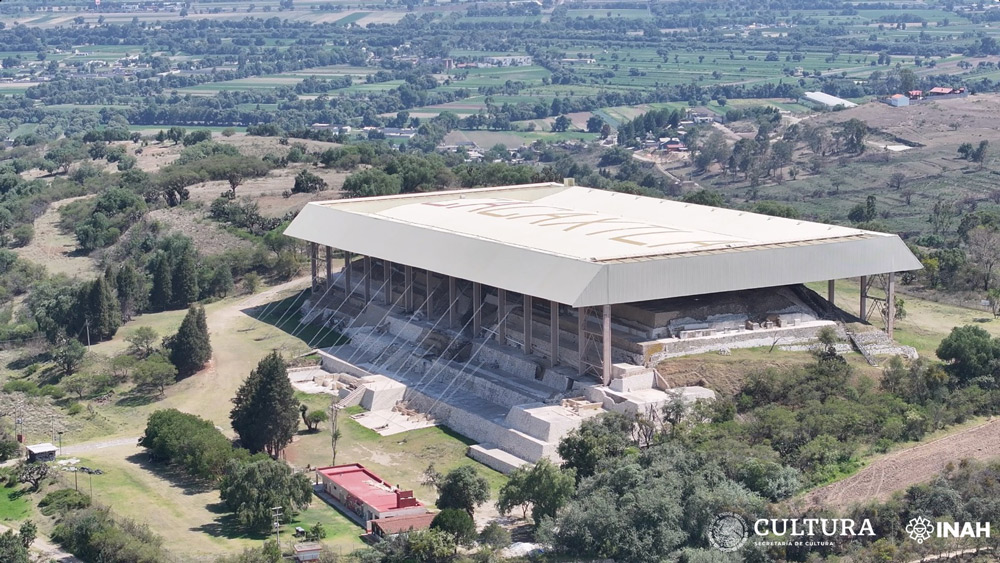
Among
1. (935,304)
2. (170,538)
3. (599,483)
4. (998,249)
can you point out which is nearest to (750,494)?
(599,483)

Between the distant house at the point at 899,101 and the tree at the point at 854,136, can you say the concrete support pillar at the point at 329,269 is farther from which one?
the distant house at the point at 899,101

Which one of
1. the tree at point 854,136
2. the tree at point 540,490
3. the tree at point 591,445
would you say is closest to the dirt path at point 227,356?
the tree at point 591,445

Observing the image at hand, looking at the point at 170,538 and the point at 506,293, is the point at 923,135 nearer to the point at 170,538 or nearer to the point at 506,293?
the point at 506,293

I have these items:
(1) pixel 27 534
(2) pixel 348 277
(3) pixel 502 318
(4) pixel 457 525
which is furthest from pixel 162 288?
(4) pixel 457 525

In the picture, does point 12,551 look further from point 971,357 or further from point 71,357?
point 971,357

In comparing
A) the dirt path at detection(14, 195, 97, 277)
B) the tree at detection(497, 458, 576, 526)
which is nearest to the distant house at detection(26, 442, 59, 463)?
the tree at detection(497, 458, 576, 526)

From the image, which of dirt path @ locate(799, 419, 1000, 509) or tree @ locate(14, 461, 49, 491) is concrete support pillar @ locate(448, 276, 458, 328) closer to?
tree @ locate(14, 461, 49, 491)
